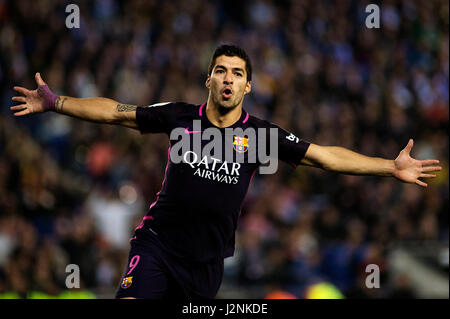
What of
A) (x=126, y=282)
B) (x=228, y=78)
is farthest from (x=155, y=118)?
(x=126, y=282)

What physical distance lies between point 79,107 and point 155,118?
1.95ft

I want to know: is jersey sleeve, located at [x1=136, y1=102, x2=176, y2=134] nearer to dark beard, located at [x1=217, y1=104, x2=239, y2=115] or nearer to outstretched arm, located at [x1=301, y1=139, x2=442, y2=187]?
dark beard, located at [x1=217, y1=104, x2=239, y2=115]

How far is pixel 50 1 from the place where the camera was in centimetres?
1297

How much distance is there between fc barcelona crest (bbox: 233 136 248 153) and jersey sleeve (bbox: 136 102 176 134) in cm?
53

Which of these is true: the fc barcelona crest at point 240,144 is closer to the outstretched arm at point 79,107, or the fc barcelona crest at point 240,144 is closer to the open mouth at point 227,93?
the open mouth at point 227,93

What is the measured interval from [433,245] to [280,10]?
22.4ft

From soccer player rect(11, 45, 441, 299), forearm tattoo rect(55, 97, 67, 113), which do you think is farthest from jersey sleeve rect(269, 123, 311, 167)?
forearm tattoo rect(55, 97, 67, 113)

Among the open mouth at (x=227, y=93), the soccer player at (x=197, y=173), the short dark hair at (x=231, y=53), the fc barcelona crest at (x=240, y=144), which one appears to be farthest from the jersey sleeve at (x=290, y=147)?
the short dark hair at (x=231, y=53)

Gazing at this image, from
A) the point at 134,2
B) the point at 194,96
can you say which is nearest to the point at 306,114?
the point at 194,96

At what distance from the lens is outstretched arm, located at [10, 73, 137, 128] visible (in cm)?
531

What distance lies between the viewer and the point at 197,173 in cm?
520

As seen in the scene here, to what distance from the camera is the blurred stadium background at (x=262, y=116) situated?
9.73m

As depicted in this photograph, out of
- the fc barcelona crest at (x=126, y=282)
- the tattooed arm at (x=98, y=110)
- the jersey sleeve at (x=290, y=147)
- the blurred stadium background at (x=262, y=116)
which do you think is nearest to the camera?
the fc barcelona crest at (x=126, y=282)

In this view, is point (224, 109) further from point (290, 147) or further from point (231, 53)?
point (290, 147)
